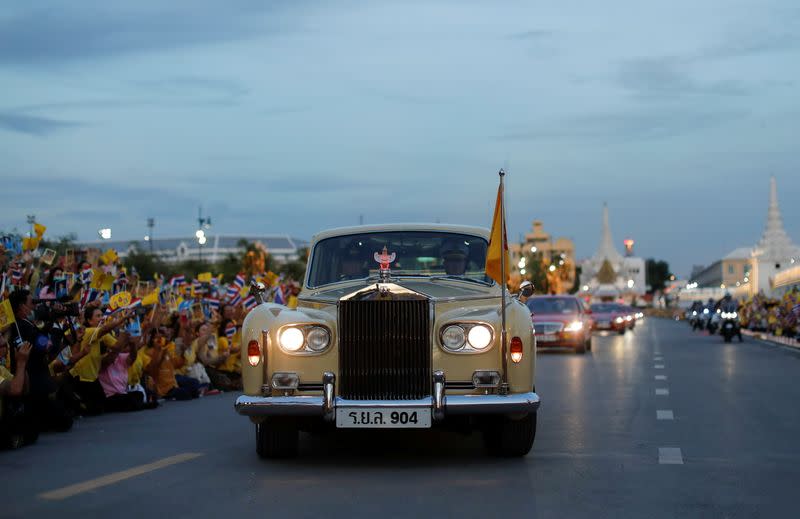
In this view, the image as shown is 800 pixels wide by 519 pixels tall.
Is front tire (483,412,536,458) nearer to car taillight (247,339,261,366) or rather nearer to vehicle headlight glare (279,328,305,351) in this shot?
vehicle headlight glare (279,328,305,351)

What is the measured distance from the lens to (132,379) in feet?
52.9

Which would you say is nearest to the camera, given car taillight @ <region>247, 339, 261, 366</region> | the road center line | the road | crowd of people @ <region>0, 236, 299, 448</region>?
the road

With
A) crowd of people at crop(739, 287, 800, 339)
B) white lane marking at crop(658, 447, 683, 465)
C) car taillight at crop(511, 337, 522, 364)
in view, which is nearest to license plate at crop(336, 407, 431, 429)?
car taillight at crop(511, 337, 522, 364)

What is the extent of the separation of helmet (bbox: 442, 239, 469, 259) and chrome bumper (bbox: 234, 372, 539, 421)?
2.52 meters

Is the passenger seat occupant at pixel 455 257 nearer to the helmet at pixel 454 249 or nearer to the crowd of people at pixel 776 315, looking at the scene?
the helmet at pixel 454 249

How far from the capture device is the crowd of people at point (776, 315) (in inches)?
1483

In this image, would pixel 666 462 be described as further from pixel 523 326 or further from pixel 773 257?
pixel 773 257

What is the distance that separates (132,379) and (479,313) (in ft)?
23.6

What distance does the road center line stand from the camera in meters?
14.1

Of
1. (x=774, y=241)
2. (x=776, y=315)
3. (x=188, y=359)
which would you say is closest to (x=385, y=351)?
(x=188, y=359)

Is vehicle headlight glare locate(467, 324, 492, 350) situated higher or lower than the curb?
higher

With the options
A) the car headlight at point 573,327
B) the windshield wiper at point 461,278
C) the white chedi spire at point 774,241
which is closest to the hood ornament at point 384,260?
the windshield wiper at point 461,278

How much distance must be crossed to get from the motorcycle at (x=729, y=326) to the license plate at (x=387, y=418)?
113 ft

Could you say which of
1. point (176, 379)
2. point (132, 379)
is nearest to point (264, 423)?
point (132, 379)
